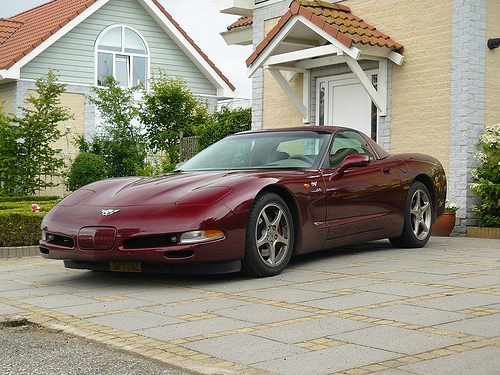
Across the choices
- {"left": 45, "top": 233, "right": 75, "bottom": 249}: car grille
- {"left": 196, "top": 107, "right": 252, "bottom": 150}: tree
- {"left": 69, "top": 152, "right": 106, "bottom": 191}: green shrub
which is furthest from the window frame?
{"left": 45, "top": 233, "right": 75, "bottom": 249}: car grille

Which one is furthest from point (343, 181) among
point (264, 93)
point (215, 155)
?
point (264, 93)

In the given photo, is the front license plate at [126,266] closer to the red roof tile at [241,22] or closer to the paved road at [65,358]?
the paved road at [65,358]

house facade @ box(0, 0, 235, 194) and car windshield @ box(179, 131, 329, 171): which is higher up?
house facade @ box(0, 0, 235, 194)

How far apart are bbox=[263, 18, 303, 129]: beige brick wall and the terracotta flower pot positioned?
4742 millimetres

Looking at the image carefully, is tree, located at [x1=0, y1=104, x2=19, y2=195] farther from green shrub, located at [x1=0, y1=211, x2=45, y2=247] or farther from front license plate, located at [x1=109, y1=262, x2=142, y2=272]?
front license plate, located at [x1=109, y1=262, x2=142, y2=272]

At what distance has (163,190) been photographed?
22.7 ft

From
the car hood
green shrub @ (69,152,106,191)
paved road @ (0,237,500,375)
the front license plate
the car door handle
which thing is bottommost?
paved road @ (0,237,500,375)

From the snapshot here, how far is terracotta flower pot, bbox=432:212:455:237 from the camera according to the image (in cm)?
1180

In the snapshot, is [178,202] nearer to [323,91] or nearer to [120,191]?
[120,191]

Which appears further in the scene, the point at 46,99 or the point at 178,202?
the point at 46,99

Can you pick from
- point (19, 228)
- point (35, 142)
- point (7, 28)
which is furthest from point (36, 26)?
point (19, 228)

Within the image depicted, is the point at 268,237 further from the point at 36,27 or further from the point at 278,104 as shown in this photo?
the point at 36,27

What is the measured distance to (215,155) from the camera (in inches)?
332

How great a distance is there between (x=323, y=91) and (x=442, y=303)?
10199 millimetres
